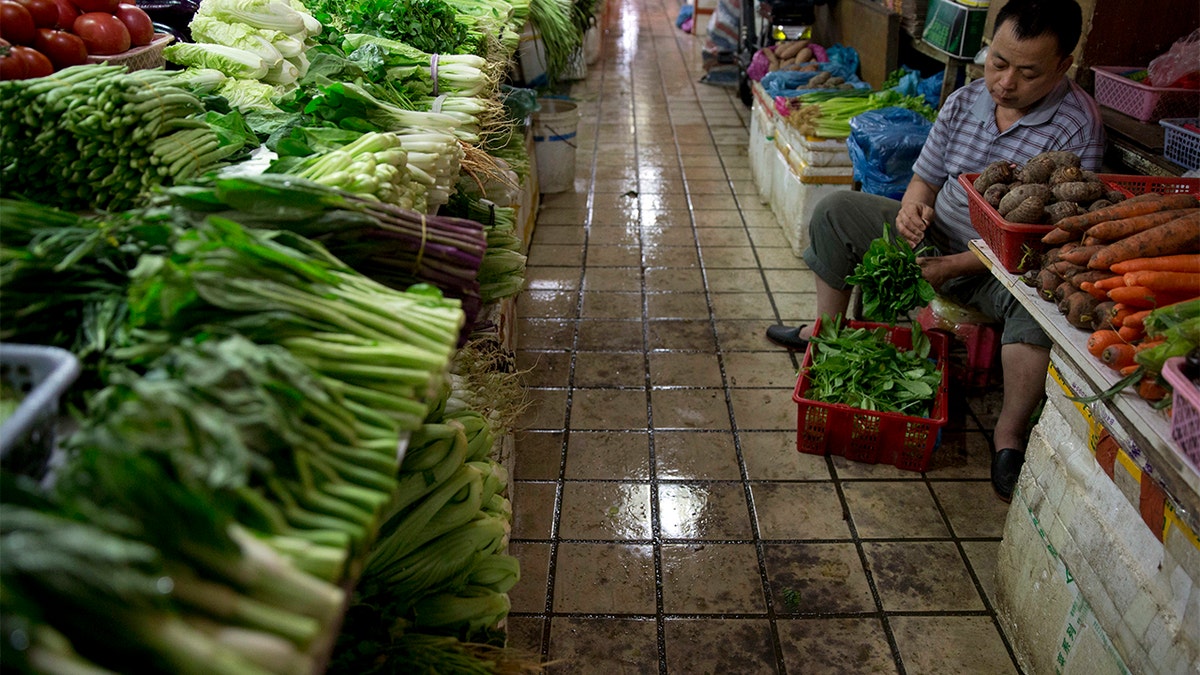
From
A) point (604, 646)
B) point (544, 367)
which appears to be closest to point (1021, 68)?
Result: point (544, 367)

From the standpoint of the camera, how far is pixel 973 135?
3297 mm

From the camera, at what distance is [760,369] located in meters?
3.96

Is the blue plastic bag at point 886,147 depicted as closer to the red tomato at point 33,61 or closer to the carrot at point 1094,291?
the carrot at point 1094,291

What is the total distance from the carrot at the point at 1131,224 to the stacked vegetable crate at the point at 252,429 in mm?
1697

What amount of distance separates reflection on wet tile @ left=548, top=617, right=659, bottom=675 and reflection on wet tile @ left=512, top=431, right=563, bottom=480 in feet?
2.51

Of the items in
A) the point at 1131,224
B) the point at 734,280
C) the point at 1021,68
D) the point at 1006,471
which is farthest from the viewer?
the point at 734,280

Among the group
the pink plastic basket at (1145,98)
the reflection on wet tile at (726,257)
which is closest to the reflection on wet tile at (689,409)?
the reflection on wet tile at (726,257)

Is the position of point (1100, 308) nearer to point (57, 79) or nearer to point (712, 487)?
point (712, 487)

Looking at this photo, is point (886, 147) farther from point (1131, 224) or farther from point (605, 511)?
point (605, 511)

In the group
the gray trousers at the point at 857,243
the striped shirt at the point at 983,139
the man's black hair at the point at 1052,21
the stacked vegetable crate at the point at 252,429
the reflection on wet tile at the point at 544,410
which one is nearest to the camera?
the stacked vegetable crate at the point at 252,429

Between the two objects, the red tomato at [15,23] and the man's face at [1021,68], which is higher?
the red tomato at [15,23]

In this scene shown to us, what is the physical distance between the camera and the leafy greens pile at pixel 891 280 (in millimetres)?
3168

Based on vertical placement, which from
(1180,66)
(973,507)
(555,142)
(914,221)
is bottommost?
(973,507)

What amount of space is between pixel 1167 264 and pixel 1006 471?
A: 1.33 meters
